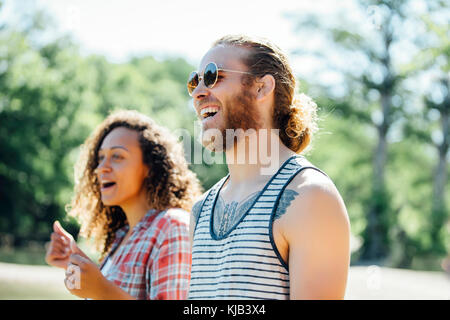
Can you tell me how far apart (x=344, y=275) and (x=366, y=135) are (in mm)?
26964

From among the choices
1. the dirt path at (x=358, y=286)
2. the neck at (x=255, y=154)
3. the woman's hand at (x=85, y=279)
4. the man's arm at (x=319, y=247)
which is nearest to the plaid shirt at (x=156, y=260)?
the woman's hand at (x=85, y=279)

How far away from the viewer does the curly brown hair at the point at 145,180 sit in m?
3.43

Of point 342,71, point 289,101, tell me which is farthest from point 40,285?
point 342,71

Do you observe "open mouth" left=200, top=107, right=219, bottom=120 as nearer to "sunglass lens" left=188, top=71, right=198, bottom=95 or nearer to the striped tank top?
"sunglass lens" left=188, top=71, right=198, bottom=95

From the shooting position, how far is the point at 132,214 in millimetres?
3367

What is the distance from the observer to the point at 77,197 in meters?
3.85

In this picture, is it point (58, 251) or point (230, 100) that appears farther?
point (58, 251)

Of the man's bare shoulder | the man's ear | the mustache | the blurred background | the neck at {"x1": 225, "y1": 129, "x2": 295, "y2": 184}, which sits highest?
the blurred background

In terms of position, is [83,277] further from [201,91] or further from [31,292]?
[31,292]

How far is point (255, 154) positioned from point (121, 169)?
53.0 inches

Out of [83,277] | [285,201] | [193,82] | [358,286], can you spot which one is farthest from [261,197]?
[358,286]

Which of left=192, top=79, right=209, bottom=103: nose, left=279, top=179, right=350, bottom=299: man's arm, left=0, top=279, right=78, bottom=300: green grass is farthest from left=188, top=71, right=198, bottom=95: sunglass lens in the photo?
left=0, top=279, right=78, bottom=300: green grass

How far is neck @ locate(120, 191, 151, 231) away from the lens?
3344mm

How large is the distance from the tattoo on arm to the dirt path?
788 centimetres
